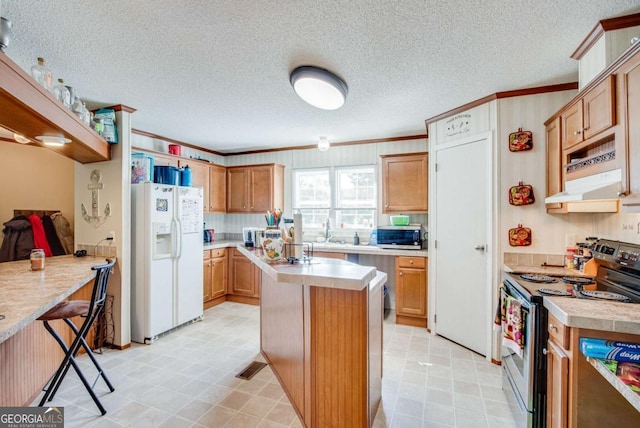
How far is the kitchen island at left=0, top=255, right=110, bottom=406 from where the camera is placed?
1515 mm

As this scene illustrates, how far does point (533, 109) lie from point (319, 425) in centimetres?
307

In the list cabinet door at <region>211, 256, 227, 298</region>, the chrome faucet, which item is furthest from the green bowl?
cabinet door at <region>211, 256, 227, 298</region>

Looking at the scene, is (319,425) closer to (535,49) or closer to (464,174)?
(464,174)

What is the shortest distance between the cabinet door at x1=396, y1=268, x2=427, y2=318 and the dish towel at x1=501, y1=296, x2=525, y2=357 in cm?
160

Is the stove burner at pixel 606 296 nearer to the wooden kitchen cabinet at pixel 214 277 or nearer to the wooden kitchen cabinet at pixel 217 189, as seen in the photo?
the wooden kitchen cabinet at pixel 214 277

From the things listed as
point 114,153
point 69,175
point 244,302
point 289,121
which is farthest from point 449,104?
point 69,175

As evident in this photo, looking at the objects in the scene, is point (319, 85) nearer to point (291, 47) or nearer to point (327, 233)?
point (291, 47)

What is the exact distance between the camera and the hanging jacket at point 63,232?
11.9 ft

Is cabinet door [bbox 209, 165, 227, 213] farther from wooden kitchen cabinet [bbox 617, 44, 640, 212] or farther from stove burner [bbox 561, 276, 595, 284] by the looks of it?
wooden kitchen cabinet [bbox 617, 44, 640, 212]

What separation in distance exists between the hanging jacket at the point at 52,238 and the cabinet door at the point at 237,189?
2.28 m

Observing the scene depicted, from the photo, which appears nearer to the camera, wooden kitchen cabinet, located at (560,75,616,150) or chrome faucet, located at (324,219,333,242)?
wooden kitchen cabinet, located at (560,75,616,150)

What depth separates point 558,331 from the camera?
1.48 m

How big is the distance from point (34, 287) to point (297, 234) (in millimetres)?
1693

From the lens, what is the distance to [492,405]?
2.15 m
